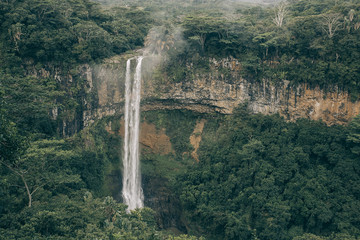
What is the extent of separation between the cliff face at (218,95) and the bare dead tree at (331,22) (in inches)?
141

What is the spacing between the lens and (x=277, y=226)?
752 inches

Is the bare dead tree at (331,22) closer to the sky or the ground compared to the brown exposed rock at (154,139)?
closer to the sky

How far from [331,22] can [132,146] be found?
51.5 feet

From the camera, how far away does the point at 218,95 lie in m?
26.0

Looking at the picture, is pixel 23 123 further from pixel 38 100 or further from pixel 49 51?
pixel 49 51

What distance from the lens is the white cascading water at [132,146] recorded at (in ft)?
82.8

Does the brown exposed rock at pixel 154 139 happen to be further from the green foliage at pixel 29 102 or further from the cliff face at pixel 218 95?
the green foliage at pixel 29 102

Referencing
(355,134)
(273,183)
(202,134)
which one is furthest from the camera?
(202,134)

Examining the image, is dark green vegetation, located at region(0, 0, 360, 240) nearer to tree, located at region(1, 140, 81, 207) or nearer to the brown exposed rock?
tree, located at region(1, 140, 81, 207)

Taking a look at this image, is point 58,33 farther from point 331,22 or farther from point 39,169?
point 331,22

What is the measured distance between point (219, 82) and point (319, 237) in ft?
40.9

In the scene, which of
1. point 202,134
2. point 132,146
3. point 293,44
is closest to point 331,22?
point 293,44

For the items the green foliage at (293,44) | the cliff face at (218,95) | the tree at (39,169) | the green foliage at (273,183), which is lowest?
the green foliage at (273,183)

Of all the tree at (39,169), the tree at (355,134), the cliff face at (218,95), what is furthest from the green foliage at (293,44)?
the tree at (39,169)
